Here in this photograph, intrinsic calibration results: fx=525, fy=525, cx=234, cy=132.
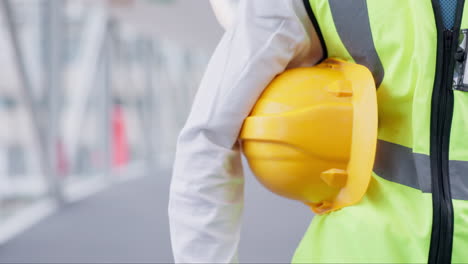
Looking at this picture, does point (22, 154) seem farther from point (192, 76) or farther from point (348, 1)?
point (192, 76)

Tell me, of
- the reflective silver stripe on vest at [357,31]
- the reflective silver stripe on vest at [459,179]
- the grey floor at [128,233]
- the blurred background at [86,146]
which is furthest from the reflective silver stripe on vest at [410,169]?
the grey floor at [128,233]

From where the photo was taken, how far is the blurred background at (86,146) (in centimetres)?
375

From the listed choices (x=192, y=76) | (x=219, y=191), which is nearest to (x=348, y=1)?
(x=219, y=191)

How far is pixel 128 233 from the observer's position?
4.09 metres

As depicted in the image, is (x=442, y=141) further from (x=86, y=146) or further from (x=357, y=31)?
(x=86, y=146)

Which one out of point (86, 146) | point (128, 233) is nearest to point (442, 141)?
point (128, 233)

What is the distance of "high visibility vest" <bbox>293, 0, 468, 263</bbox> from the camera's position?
0.84 metres

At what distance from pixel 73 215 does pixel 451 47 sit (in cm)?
454

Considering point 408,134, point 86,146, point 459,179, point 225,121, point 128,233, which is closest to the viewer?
point 459,179

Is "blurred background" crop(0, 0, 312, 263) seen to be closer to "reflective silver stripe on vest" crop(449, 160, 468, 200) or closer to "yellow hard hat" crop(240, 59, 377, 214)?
"yellow hard hat" crop(240, 59, 377, 214)

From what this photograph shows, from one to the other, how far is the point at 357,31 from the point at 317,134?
0.20 meters

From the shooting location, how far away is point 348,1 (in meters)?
0.96

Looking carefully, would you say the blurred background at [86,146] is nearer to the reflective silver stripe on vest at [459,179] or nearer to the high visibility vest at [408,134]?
the high visibility vest at [408,134]

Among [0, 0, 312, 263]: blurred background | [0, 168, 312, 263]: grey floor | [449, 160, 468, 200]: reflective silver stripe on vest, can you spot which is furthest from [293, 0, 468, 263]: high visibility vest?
[0, 168, 312, 263]: grey floor
